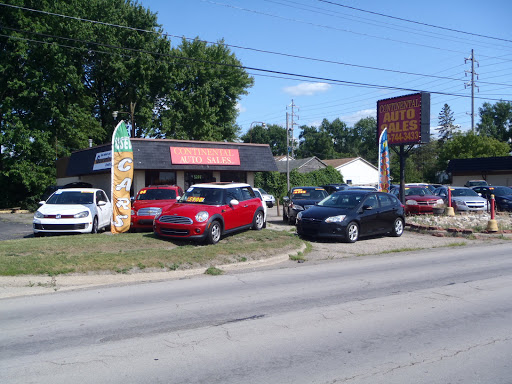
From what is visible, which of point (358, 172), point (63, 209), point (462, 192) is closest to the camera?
point (63, 209)

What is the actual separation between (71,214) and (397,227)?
11.2 meters

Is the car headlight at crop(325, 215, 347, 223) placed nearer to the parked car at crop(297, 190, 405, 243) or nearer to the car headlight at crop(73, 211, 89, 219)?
the parked car at crop(297, 190, 405, 243)

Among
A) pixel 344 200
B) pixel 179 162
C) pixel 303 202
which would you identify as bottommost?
pixel 303 202

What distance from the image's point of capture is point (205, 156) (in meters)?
28.0

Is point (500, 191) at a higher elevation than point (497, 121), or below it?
below

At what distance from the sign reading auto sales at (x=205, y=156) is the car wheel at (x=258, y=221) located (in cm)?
1182

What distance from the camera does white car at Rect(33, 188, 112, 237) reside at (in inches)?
583

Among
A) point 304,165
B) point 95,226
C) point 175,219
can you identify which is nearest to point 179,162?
point 95,226

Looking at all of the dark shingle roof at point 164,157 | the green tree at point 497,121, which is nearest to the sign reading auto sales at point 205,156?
the dark shingle roof at point 164,157

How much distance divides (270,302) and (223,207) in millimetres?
6323

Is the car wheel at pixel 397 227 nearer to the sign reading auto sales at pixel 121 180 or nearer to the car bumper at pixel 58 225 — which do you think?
the sign reading auto sales at pixel 121 180

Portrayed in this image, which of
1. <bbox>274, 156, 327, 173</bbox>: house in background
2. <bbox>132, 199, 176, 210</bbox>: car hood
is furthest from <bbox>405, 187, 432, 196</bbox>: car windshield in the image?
<bbox>274, 156, 327, 173</bbox>: house in background

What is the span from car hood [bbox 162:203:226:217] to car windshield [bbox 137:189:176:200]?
3299 millimetres

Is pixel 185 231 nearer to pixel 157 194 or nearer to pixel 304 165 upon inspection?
pixel 157 194
